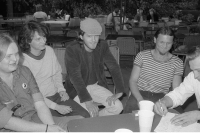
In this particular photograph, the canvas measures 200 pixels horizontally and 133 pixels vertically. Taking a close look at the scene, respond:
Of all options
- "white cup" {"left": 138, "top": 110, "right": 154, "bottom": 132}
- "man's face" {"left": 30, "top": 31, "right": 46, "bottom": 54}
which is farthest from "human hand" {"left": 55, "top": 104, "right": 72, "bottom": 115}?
"white cup" {"left": 138, "top": 110, "right": 154, "bottom": 132}

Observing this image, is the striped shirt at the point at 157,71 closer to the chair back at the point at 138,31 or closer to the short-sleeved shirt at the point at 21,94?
the short-sleeved shirt at the point at 21,94

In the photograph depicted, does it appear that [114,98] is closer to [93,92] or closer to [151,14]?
[93,92]

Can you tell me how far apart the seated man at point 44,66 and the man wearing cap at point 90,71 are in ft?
0.45

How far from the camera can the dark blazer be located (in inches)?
98.4

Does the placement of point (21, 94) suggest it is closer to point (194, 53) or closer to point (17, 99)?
point (17, 99)

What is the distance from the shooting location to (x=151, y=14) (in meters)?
11.9

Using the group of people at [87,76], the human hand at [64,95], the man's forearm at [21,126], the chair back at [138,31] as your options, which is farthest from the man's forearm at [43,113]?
the chair back at [138,31]

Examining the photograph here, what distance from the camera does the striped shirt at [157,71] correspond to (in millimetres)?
2537

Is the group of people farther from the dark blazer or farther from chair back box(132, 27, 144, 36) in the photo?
chair back box(132, 27, 144, 36)

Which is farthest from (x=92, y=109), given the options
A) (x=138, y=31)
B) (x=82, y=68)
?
(x=138, y=31)

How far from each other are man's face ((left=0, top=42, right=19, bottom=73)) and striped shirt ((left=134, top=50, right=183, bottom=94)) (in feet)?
4.24

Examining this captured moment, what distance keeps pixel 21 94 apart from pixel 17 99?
48 millimetres

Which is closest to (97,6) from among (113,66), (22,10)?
(22,10)

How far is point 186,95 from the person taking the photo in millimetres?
2020
